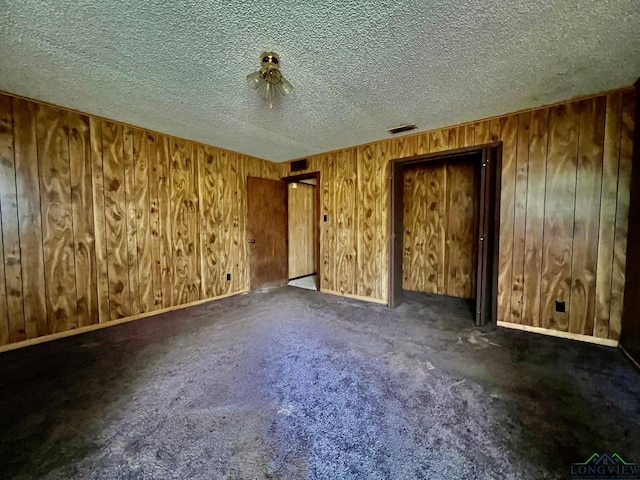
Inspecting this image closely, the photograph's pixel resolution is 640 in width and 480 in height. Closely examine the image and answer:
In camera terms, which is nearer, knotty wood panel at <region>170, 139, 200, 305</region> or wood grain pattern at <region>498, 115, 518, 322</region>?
wood grain pattern at <region>498, 115, 518, 322</region>

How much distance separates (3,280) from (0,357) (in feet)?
2.31

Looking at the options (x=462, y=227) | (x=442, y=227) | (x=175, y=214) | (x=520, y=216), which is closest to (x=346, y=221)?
(x=442, y=227)

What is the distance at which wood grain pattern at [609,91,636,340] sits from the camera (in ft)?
7.73

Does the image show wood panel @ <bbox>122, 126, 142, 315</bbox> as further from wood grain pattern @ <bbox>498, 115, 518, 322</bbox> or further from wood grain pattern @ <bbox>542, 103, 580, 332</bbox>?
wood grain pattern @ <bbox>542, 103, 580, 332</bbox>

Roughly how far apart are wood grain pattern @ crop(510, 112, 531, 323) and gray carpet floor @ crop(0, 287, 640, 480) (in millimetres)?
416

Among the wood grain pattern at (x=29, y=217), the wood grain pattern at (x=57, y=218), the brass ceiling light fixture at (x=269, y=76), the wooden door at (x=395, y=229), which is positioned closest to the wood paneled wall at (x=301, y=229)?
the wooden door at (x=395, y=229)

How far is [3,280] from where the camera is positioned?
239 centimetres

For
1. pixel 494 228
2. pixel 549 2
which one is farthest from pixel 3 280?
pixel 494 228

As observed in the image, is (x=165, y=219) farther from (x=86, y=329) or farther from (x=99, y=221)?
(x=86, y=329)

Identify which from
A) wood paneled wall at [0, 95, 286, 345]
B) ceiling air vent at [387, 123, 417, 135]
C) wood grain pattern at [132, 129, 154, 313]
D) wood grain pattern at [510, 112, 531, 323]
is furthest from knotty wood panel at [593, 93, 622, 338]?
wood grain pattern at [132, 129, 154, 313]

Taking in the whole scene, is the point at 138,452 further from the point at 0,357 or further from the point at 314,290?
the point at 314,290

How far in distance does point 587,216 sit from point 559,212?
216mm

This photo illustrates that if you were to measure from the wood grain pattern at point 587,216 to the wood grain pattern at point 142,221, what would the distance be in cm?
499

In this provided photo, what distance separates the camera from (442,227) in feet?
14.6
